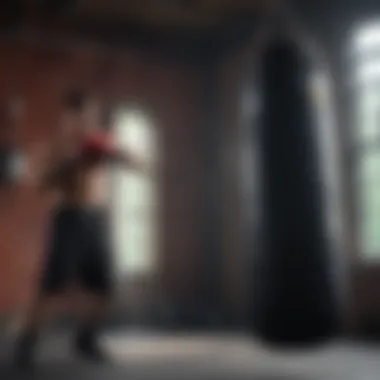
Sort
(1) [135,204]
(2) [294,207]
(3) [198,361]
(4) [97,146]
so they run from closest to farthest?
(2) [294,207] < (4) [97,146] < (3) [198,361] < (1) [135,204]

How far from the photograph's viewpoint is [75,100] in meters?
3.27

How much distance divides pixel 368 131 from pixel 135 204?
0.99 meters

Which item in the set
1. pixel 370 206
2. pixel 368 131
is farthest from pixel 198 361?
pixel 368 131

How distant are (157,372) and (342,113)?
1394 mm

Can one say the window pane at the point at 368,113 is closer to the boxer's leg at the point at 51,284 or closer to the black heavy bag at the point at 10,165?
the boxer's leg at the point at 51,284

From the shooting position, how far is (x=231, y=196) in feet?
11.7

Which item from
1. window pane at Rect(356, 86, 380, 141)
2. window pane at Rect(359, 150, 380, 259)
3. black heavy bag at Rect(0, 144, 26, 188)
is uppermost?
window pane at Rect(356, 86, 380, 141)

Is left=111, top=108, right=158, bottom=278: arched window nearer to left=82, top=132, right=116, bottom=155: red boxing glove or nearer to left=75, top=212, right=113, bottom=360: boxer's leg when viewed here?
left=75, top=212, right=113, bottom=360: boxer's leg

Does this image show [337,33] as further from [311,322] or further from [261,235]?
[311,322]

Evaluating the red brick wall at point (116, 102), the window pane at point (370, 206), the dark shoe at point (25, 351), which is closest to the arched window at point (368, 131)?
the window pane at point (370, 206)

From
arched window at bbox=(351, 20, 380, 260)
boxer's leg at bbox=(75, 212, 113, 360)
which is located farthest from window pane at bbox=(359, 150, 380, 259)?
boxer's leg at bbox=(75, 212, 113, 360)

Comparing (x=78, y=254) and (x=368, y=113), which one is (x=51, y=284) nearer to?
(x=78, y=254)

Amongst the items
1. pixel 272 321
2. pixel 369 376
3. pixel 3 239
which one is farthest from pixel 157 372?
pixel 3 239

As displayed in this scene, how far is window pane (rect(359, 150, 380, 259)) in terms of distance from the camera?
9.96 ft
